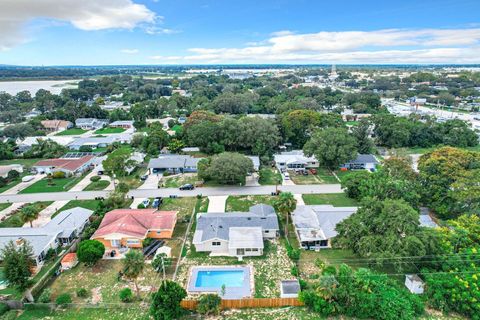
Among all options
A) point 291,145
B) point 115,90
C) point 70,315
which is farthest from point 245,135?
point 115,90

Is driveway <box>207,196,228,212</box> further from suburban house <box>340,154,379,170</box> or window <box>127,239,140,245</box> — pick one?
suburban house <box>340,154,379,170</box>

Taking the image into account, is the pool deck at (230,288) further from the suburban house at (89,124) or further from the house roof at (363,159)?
the suburban house at (89,124)

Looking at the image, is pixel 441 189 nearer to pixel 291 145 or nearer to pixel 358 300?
pixel 358 300

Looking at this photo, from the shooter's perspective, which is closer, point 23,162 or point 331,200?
point 331,200

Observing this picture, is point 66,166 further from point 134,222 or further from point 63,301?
point 63,301

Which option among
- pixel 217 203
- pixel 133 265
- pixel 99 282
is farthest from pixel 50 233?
pixel 217 203

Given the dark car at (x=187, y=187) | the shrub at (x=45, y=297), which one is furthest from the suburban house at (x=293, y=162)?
the shrub at (x=45, y=297)
